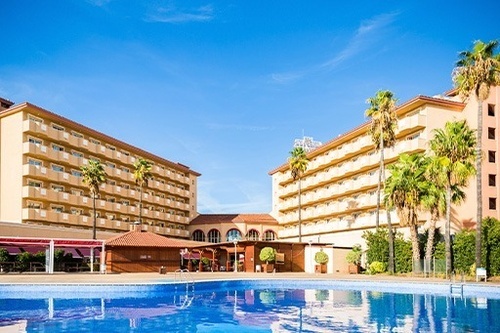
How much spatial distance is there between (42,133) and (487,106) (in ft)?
147

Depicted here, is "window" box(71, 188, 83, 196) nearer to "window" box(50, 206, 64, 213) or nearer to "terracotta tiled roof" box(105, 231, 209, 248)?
"window" box(50, 206, 64, 213)

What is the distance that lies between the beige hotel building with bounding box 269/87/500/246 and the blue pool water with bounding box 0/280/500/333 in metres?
18.3

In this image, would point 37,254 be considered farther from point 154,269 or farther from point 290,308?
point 290,308

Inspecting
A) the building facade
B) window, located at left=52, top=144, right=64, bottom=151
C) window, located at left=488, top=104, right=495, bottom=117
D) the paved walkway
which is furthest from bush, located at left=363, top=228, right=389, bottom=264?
window, located at left=52, top=144, right=64, bottom=151

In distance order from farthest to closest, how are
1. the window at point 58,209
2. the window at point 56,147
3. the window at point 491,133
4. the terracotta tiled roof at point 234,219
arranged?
the terracotta tiled roof at point 234,219
the window at point 56,147
the window at point 58,209
the window at point 491,133

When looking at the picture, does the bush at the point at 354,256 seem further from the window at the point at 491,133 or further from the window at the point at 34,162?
the window at the point at 34,162

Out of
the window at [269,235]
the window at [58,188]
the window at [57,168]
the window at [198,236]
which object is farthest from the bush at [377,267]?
the window at [198,236]

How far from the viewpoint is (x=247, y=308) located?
25.5 metres

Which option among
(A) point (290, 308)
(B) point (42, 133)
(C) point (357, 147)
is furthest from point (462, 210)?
(B) point (42, 133)

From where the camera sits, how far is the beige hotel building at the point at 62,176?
54188mm

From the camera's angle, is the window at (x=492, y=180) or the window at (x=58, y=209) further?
the window at (x=58, y=209)

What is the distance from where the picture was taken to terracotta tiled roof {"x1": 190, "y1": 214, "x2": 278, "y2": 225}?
84.4m

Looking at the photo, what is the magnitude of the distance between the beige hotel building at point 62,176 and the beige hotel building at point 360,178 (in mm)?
20959

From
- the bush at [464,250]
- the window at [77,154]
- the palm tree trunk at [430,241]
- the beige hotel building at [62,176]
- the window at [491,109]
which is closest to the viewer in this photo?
the bush at [464,250]
